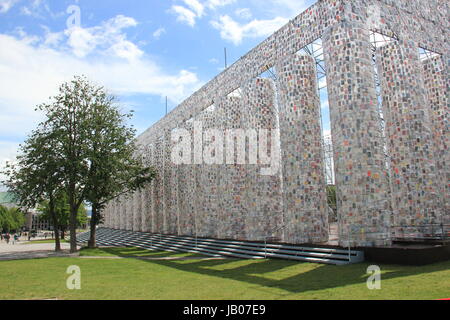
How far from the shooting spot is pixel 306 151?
15.4m

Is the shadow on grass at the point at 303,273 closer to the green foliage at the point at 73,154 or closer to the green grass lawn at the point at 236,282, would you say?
the green grass lawn at the point at 236,282

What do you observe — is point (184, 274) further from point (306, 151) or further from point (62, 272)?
point (306, 151)

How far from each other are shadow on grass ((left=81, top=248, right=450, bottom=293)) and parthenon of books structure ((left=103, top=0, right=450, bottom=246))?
2161 millimetres

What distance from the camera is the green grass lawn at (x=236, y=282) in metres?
7.56

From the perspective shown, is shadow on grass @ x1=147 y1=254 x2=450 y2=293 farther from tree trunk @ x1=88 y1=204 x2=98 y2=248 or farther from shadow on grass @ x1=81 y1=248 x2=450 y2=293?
tree trunk @ x1=88 y1=204 x2=98 y2=248

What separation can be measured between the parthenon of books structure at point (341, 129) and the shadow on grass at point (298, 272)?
216 centimetres

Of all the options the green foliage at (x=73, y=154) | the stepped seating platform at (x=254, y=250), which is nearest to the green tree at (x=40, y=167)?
the green foliage at (x=73, y=154)

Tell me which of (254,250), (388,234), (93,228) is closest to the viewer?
(388,234)

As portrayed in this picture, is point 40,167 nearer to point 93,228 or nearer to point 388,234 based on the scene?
point 93,228

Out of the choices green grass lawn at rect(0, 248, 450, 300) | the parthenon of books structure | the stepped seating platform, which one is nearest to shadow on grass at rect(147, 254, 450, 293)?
green grass lawn at rect(0, 248, 450, 300)

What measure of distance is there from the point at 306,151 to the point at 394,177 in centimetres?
403

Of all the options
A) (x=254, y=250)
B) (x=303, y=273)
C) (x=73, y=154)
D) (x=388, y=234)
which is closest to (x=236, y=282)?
(x=303, y=273)

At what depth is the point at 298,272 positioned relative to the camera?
11055 millimetres

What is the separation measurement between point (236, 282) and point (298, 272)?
7.96 ft
